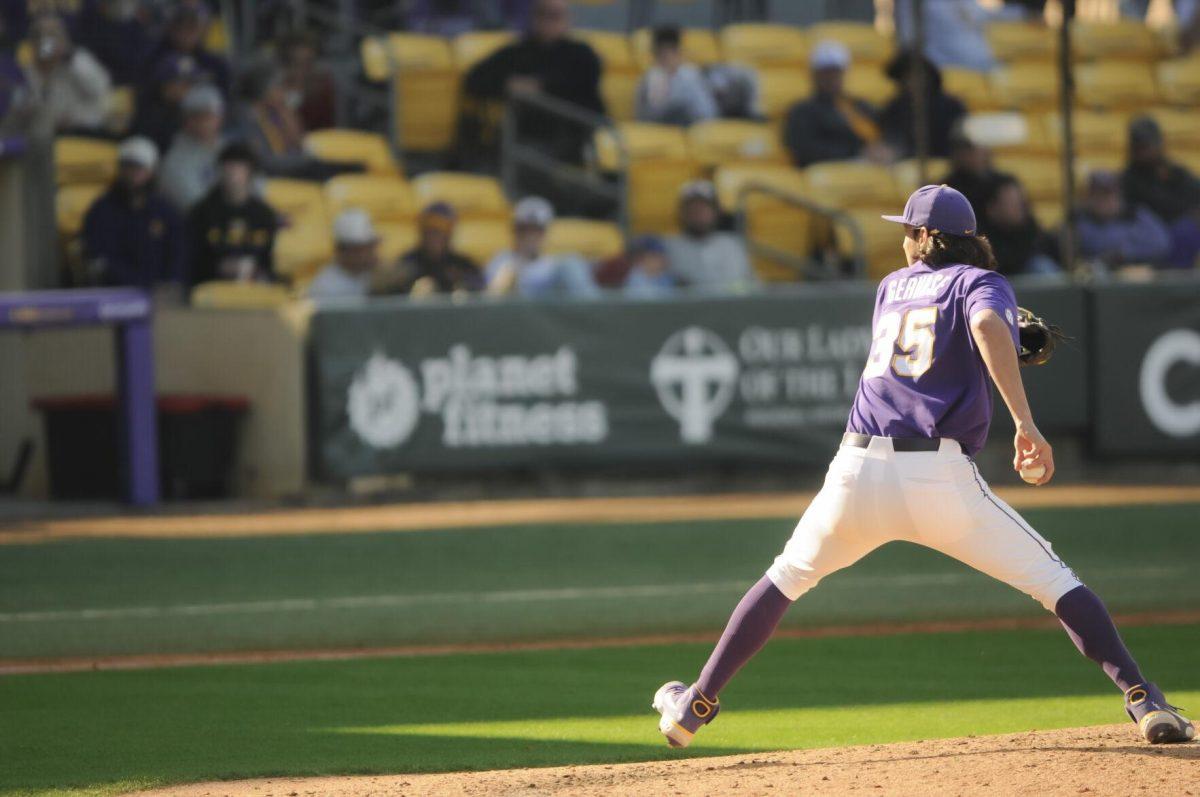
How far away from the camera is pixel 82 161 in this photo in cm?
1647

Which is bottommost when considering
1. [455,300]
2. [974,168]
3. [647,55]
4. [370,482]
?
[370,482]

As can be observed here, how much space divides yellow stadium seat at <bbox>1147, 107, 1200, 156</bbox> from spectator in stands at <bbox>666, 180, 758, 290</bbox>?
21.0 feet

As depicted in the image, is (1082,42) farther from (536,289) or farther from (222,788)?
(222,788)

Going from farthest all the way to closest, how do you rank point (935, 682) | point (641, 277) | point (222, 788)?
point (641, 277), point (935, 682), point (222, 788)

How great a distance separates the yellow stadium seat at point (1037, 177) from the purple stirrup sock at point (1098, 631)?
1451 centimetres

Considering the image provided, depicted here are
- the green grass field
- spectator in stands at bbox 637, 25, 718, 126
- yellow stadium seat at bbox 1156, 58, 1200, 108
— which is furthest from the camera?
yellow stadium seat at bbox 1156, 58, 1200, 108

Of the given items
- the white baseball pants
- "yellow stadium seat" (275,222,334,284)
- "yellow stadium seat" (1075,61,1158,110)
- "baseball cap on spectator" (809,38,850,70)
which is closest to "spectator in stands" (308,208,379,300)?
"yellow stadium seat" (275,222,334,284)

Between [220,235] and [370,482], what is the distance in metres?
2.53

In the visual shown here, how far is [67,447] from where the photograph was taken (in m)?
15.0

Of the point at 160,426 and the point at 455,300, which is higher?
the point at 455,300

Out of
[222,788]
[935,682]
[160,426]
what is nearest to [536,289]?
[160,426]

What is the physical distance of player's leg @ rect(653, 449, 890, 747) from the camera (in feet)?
17.6

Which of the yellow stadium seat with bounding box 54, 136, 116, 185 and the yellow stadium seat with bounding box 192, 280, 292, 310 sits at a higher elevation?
the yellow stadium seat with bounding box 54, 136, 116, 185

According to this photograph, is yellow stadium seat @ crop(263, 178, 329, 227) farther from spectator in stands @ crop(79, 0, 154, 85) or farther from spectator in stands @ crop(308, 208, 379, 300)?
spectator in stands @ crop(79, 0, 154, 85)
